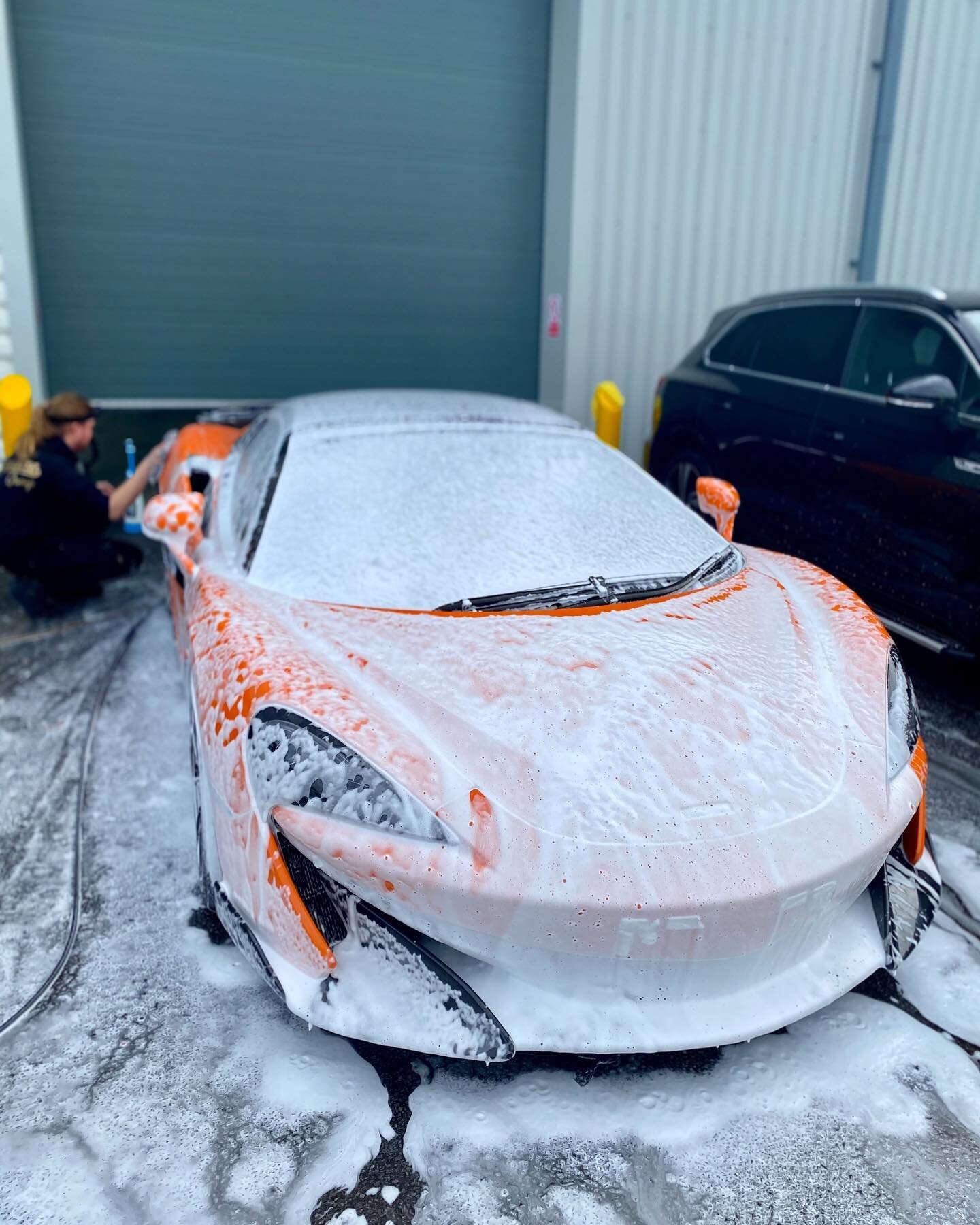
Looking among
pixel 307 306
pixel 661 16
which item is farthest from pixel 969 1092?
pixel 661 16

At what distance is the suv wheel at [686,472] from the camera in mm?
5168

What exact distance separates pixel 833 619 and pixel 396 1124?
63.1 inches

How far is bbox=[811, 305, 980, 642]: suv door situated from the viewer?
3703 mm

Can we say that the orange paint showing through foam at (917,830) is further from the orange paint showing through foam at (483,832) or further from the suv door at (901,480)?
the suv door at (901,480)

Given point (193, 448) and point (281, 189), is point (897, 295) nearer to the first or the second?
point (193, 448)

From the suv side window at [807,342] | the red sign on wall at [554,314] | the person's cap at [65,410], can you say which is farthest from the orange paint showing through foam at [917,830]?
the red sign on wall at [554,314]

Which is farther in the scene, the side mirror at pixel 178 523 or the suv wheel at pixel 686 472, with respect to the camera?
the suv wheel at pixel 686 472

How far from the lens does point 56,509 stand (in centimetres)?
465

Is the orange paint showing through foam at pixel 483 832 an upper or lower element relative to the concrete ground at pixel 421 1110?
upper

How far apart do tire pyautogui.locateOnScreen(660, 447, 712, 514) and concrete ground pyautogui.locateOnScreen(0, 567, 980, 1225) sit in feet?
10.4

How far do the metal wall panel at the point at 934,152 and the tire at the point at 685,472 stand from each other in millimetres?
3783

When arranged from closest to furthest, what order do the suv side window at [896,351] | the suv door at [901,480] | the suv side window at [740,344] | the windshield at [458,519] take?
the windshield at [458,519] < the suv door at [901,480] < the suv side window at [896,351] < the suv side window at [740,344]

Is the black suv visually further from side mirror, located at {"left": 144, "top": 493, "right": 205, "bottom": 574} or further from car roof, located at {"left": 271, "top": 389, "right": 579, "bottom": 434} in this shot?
side mirror, located at {"left": 144, "top": 493, "right": 205, "bottom": 574}

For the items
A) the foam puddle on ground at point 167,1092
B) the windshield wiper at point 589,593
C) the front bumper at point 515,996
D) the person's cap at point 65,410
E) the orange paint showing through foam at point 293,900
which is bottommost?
the foam puddle on ground at point 167,1092
